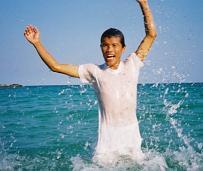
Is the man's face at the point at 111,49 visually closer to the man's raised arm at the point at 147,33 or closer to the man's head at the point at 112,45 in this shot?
the man's head at the point at 112,45

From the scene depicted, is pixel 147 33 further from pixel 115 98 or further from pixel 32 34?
pixel 32 34

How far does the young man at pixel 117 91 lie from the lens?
4.54m

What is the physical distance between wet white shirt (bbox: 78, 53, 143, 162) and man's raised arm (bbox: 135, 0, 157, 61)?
0.12 metres

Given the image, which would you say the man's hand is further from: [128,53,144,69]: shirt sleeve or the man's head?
[128,53,144,69]: shirt sleeve

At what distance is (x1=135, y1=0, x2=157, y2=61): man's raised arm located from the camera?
181 inches

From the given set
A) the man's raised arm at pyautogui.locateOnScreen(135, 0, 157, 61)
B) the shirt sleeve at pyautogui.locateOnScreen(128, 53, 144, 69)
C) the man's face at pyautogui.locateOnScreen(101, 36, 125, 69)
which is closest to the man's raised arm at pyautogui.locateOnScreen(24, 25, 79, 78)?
the man's face at pyautogui.locateOnScreen(101, 36, 125, 69)

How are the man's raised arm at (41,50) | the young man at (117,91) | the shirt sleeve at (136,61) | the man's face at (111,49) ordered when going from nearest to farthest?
the man's raised arm at (41,50)
the man's face at (111,49)
the young man at (117,91)
the shirt sleeve at (136,61)

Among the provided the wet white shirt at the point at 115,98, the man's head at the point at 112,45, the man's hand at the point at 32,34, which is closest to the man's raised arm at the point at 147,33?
the wet white shirt at the point at 115,98

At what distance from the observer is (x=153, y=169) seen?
5332 millimetres

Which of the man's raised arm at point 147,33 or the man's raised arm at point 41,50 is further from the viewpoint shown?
the man's raised arm at point 147,33

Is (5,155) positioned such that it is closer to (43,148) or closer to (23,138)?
(43,148)

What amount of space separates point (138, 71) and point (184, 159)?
8.91 feet

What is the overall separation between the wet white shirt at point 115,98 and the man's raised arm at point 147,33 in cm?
12

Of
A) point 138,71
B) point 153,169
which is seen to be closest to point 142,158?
point 153,169
